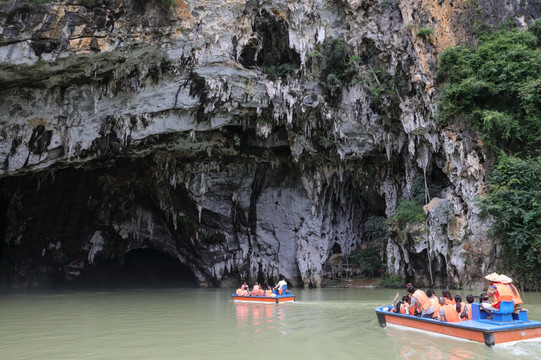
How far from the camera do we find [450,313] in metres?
7.54

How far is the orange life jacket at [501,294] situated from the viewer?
718 cm

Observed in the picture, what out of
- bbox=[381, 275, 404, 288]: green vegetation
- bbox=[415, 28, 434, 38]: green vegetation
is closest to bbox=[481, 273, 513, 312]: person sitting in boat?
bbox=[381, 275, 404, 288]: green vegetation

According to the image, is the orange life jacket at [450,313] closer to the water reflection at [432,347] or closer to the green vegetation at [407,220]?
the water reflection at [432,347]

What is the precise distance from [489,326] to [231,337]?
4.40 meters

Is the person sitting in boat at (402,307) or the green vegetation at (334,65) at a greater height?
the green vegetation at (334,65)

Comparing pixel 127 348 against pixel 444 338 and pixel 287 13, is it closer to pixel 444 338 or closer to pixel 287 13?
pixel 444 338

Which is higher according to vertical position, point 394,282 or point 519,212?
point 519,212

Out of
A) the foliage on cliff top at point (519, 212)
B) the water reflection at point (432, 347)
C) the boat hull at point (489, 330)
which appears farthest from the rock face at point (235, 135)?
the water reflection at point (432, 347)

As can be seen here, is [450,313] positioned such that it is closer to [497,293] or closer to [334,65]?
[497,293]

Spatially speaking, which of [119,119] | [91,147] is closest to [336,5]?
[119,119]

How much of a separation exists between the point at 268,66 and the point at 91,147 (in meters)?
8.76

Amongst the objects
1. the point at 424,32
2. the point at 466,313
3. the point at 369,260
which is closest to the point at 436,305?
the point at 466,313

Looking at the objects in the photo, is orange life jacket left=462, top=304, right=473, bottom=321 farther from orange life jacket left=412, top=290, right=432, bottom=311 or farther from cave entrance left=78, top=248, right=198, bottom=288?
cave entrance left=78, top=248, right=198, bottom=288

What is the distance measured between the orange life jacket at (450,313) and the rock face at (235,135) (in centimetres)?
870
